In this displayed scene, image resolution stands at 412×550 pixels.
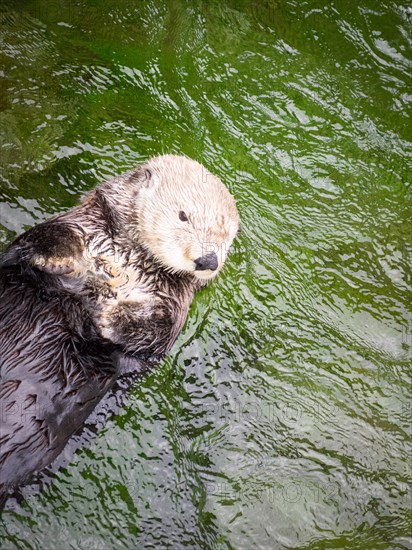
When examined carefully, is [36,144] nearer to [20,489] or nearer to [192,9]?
[192,9]

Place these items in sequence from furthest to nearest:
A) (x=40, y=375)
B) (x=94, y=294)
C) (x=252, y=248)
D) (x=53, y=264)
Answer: (x=252, y=248) → (x=94, y=294) → (x=53, y=264) → (x=40, y=375)

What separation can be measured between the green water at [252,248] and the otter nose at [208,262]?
79 centimetres

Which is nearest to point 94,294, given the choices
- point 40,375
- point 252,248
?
point 40,375

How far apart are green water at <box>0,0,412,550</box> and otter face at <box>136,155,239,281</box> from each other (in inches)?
27.9

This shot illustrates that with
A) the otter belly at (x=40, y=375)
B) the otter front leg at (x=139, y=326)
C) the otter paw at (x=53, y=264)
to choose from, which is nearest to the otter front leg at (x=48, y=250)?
the otter paw at (x=53, y=264)

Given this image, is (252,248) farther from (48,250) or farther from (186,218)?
(48,250)

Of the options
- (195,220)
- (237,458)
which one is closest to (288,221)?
(195,220)

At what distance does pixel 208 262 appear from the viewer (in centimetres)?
331

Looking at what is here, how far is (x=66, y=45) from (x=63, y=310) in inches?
92.8

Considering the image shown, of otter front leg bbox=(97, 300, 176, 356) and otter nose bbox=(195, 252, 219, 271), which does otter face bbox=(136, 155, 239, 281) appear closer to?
otter nose bbox=(195, 252, 219, 271)

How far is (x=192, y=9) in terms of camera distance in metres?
5.32

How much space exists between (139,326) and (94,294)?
0.93 ft

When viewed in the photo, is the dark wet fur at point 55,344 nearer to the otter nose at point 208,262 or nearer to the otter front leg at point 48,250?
the otter front leg at point 48,250

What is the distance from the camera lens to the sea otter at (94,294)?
3.23m
